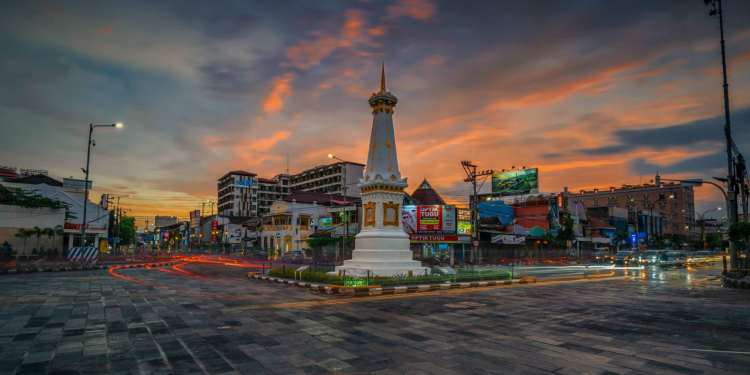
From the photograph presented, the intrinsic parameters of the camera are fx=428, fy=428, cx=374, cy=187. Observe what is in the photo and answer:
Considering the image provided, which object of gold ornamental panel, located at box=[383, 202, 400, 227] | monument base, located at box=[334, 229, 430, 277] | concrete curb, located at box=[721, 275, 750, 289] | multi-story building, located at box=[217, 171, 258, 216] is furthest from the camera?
multi-story building, located at box=[217, 171, 258, 216]

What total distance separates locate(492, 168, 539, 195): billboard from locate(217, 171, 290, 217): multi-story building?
228 ft

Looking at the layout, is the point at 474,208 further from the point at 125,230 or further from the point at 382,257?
the point at 125,230

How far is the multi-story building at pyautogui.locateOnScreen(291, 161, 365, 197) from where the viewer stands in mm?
103812

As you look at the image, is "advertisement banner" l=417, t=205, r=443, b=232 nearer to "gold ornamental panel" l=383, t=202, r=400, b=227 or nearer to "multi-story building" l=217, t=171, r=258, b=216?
"gold ornamental panel" l=383, t=202, r=400, b=227

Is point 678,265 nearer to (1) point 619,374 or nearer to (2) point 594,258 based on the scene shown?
(2) point 594,258

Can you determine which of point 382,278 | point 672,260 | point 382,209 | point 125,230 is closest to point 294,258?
point 382,209

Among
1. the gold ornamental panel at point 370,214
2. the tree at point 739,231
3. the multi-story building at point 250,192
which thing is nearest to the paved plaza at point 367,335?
the tree at point 739,231

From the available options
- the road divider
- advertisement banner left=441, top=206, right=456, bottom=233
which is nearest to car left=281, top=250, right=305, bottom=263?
advertisement banner left=441, top=206, right=456, bottom=233

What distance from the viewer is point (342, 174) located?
343 feet

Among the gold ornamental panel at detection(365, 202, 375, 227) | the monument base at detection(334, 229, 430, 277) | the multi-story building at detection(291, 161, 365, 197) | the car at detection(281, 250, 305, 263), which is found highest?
the multi-story building at detection(291, 161, 365, 197)

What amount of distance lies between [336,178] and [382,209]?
8367 centimetres

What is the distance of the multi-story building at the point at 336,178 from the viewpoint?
10381cm

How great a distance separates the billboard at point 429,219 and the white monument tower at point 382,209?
1111 inches

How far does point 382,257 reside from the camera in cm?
2284
